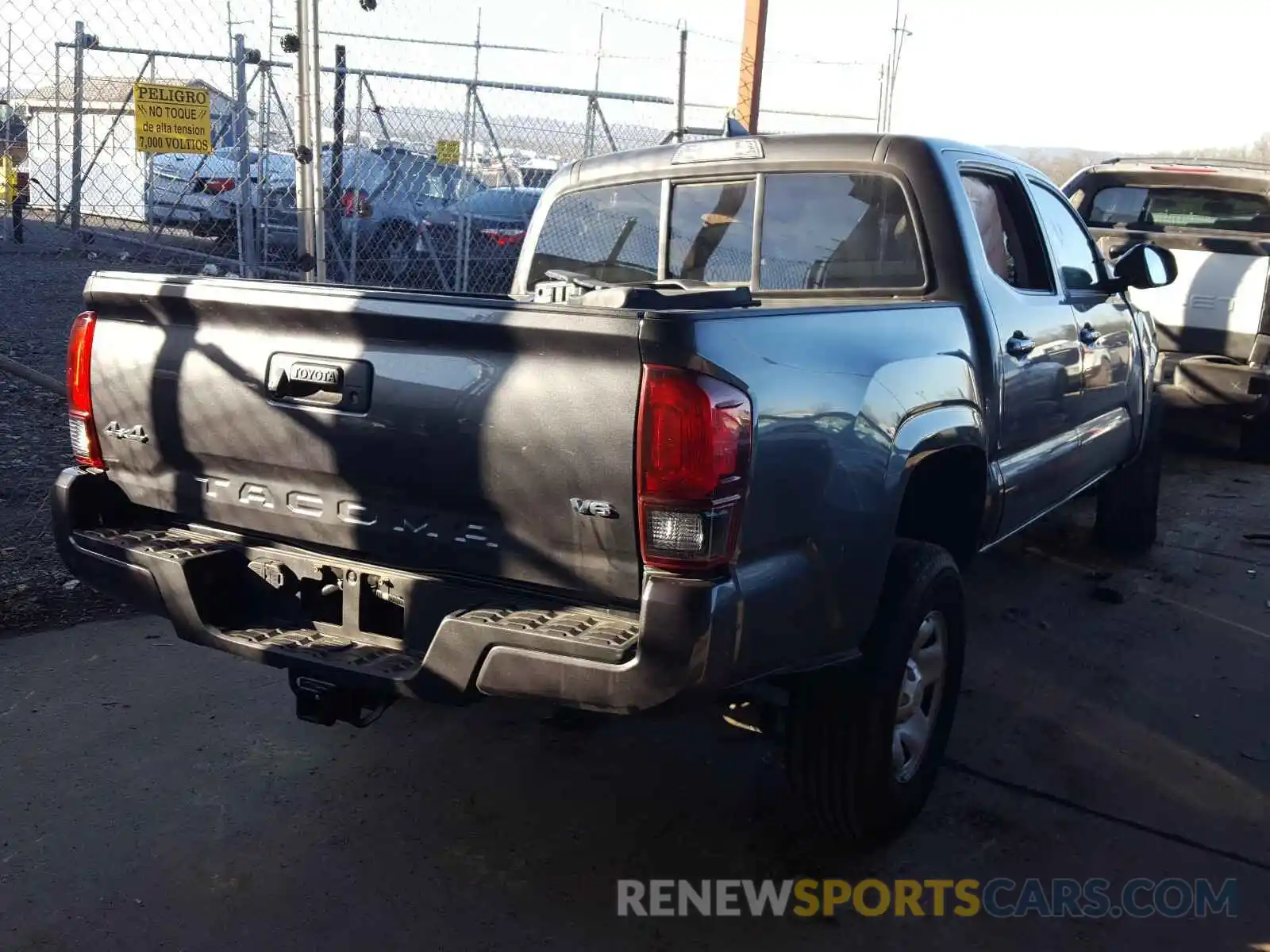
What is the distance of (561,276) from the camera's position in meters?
4.42

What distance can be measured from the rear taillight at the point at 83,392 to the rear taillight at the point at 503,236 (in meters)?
8.87

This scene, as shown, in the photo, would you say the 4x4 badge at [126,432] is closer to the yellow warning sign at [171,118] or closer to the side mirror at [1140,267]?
the yellow warning sign at [171,118]

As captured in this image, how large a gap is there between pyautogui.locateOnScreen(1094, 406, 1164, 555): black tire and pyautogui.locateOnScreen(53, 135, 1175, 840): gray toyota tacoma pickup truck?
214 centimetres

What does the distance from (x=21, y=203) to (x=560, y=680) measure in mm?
12627

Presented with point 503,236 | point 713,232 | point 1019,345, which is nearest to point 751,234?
point 713,232

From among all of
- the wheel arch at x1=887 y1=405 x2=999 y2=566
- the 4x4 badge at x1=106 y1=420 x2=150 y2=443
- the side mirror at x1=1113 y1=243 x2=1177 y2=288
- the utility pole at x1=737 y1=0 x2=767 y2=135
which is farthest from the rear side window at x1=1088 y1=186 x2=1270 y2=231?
the 4x4 badge at x1=106 y1=420 x2=150 y2=443

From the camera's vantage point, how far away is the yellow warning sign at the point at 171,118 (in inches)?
233

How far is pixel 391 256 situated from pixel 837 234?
831 centimetres

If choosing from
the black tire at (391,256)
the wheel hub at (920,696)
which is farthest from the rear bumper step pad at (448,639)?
the black tire at (391,256)

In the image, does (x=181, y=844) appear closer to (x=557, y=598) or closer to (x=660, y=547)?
(x=557, y=598)

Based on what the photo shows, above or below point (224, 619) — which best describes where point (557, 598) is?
above

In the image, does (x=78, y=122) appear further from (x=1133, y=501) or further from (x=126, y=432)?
(x=1133, y=501)

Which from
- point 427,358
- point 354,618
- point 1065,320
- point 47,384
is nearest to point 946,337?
point 1065,320

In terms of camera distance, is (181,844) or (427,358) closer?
(427,358)
